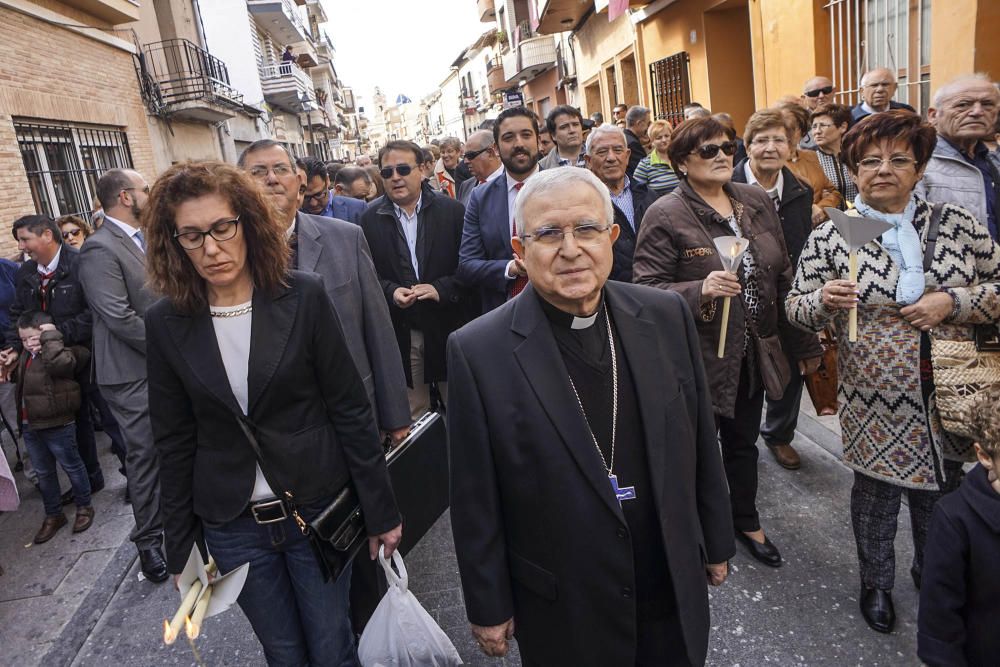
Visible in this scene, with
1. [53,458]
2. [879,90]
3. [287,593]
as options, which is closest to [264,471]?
[287,593]

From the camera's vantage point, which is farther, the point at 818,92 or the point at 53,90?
the point at 53,90

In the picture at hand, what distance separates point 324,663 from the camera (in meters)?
2.39

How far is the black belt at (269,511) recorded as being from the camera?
2.21 meters

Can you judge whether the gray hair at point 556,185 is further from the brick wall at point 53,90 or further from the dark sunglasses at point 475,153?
the brick wall at point 53,90

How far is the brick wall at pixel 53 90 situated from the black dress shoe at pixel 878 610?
9236 mm

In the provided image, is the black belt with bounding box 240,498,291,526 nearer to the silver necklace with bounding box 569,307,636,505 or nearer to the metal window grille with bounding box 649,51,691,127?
the silver necklace with bounding box 569,307,636,505

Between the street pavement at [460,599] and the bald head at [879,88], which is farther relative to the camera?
the bald head at [879,88]

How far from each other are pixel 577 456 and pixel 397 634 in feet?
3.72

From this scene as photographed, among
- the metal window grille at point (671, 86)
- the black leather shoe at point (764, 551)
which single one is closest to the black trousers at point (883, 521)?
the black leather shoe at point (764, 551)

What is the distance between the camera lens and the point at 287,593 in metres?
2.36

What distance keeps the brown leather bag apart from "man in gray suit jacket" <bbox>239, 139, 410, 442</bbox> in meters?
2.14

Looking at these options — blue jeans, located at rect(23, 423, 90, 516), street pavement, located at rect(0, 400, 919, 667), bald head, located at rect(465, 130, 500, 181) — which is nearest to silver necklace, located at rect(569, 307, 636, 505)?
street pavement, located at rect(0, 400, 919, 667)

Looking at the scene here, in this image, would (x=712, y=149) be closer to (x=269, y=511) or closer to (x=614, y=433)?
(x=614, y=433)

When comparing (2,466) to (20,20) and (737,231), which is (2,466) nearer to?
(737,231)
